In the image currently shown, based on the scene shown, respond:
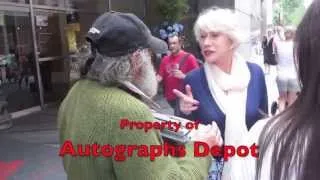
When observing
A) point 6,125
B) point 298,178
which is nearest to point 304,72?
point 298,178

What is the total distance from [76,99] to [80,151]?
8.4 inches

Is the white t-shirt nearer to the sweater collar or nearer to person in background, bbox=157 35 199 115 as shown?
person in background, bbox=157 35 199 115

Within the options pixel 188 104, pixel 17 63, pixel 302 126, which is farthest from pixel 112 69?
pixel 17 63

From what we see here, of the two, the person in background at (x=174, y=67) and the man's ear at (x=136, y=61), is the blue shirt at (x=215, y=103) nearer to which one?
the man's ear at (x=136, y=61)

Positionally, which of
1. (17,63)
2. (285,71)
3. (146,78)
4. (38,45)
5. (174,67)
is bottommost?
(285,71)

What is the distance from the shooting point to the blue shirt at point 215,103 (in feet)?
8.61

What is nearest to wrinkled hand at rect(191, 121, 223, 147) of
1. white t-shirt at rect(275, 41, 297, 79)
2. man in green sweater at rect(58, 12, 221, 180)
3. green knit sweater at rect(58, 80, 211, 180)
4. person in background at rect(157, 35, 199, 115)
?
man in green sweater at rect(58, 12, 221, 180)

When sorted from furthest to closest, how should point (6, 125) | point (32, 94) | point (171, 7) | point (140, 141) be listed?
1. point (171, 7)
2. point (32, 94)
3. point (6, 125)
4. point (140, 141)

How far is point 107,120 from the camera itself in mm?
1615

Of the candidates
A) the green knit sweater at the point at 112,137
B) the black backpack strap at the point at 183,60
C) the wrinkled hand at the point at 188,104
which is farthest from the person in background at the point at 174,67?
the green knit sweater at the point at 112,137

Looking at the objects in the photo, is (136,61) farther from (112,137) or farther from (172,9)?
(172,9)

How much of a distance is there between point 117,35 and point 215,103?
1075mm

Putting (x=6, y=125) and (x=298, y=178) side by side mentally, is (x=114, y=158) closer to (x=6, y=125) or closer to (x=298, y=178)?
(x=298, y=178)

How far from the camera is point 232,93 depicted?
8.84ft
